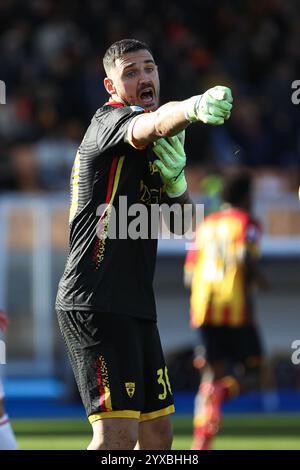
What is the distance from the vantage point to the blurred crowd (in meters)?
15.1

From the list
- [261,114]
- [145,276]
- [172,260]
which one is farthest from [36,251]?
[145,276]

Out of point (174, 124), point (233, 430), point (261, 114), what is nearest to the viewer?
point (174, 124)

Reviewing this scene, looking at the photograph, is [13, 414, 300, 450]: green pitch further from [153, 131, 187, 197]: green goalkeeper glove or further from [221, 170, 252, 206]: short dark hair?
[153, 131, 187, 197]: green goalkeeper glove

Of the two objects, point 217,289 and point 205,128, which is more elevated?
point 205,128

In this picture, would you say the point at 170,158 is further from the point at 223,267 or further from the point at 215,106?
the point at 223,267

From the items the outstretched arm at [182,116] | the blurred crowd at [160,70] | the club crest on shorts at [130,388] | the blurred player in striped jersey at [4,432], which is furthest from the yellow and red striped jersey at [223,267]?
the outstretched arm at [182,116]

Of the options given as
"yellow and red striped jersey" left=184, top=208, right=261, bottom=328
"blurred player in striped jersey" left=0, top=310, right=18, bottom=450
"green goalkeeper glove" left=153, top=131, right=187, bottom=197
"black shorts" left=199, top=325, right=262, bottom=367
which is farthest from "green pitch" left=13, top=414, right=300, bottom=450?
"green goalkeeper glove" left=153, top=131, right=187, bottom=197

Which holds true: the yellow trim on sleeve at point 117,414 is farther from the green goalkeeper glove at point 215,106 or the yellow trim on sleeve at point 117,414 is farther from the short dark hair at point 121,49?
the short dark hair at point 121,49

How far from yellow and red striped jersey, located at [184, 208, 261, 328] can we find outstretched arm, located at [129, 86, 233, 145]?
5.04 metres

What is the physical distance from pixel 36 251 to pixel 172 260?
162cm

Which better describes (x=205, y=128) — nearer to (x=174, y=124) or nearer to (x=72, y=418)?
(x=72, y=418)

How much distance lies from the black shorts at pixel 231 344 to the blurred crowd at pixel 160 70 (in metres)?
4.73

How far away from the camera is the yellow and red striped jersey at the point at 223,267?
10023mm

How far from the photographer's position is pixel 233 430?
10.8 metres
